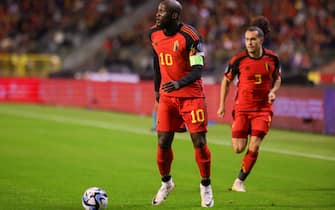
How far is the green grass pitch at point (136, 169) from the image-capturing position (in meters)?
10.7

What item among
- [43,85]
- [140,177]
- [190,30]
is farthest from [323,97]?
[43,85]

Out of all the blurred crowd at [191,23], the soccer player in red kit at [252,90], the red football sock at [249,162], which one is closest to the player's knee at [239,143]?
the soccer player in red kit at [252,90]

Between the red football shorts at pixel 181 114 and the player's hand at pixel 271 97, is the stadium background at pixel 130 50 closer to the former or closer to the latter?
the player's hand at pixel 271 97

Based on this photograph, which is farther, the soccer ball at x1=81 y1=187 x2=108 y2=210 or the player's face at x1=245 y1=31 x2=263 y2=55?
→ the player's face at x1=245 y1=31 x2=263 y2=55

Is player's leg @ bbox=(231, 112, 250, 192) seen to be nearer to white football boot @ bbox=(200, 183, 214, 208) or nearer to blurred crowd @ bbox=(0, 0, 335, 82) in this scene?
white football boot @ bbox=(200, 183, 214, 208)

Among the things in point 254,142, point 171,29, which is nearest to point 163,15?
point 171,29

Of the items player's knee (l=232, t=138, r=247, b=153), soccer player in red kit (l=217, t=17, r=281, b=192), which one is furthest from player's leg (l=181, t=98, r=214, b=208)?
player's knee (l=232, t=138, r=247, b=153)

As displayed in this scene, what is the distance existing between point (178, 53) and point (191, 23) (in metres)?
27.5

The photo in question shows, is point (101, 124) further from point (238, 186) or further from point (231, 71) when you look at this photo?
point (238, 186)

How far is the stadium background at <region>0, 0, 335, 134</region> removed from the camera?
24406 millimetres

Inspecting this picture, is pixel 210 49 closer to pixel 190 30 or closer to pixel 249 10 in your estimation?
pixel 249 10

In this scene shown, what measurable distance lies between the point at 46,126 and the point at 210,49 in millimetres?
13346

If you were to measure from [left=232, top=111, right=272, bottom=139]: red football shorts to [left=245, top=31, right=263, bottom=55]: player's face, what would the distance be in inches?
36.4

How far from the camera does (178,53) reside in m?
10.0
